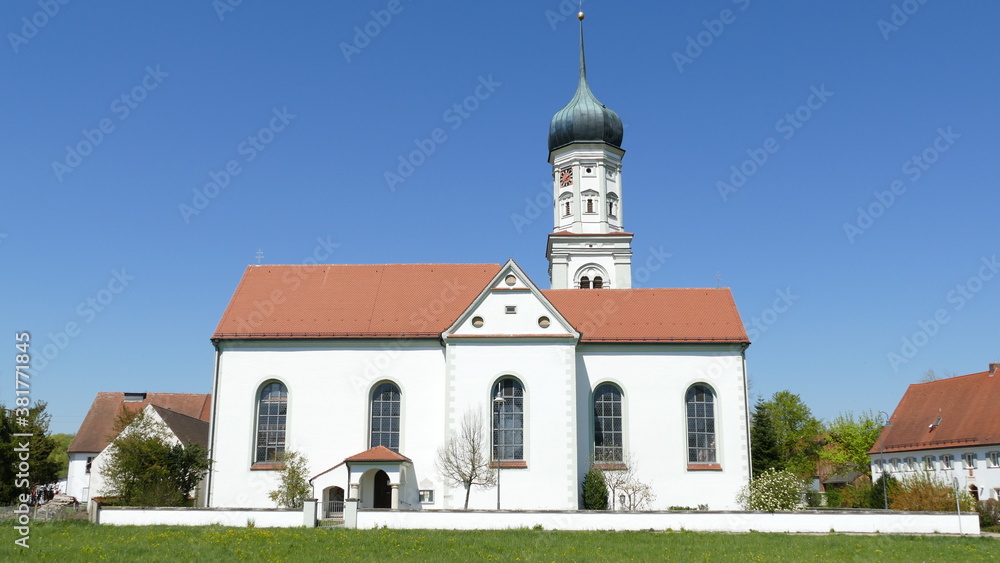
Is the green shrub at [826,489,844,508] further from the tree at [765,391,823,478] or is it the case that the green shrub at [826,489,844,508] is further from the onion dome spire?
the onion dome spire

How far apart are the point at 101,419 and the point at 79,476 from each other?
13.9ft

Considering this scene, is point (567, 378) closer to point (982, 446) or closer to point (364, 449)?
point (364, 449)

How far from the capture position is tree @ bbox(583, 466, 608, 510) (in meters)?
30.2

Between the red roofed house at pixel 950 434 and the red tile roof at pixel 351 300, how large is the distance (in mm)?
27453

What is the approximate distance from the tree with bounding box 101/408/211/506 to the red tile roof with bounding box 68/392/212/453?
23935mm

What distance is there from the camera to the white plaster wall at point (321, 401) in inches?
1246

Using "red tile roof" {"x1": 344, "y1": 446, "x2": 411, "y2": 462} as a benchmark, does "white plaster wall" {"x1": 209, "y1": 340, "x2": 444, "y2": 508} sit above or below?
above

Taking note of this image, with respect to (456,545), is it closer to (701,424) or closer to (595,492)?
(595,492)

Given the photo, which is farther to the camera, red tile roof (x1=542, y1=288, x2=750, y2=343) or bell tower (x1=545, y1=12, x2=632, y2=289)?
bell tower (x1=545, y1=12, x2=632, y2=289)

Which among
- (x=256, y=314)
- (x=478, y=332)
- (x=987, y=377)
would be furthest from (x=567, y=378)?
(x=987, y=377)

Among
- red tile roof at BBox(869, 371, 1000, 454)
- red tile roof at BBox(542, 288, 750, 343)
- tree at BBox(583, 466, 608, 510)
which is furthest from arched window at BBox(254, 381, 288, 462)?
red tile roof at BBox(869, 371, 1000, 454)

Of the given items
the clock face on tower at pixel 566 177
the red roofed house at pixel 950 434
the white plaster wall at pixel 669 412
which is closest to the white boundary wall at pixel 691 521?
the white plaster wall at pixel 669 412

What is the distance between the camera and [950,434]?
148 ft

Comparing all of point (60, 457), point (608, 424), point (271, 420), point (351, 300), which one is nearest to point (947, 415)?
point (608, 424)
